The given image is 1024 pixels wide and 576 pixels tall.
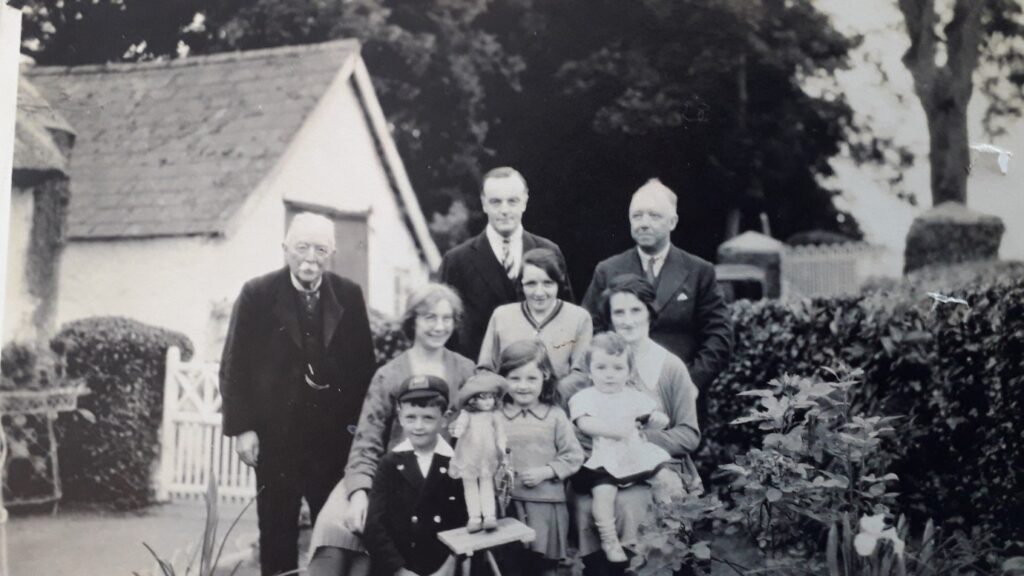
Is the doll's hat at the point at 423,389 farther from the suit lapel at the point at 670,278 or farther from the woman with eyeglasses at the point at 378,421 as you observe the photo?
the suit lapel at the point at 670,278

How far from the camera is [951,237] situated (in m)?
4.02

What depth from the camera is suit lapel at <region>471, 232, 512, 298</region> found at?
13.4ft

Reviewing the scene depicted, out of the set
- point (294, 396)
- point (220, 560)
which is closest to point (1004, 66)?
point (294, 396)

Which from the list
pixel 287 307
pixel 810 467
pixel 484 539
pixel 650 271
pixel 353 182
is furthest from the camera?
pixel 353 182

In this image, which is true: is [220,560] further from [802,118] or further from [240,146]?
[802,118]

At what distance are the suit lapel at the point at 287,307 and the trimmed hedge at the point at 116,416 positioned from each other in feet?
2.01

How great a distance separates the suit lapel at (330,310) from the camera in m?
4.13

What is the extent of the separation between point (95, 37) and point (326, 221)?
1.56 m

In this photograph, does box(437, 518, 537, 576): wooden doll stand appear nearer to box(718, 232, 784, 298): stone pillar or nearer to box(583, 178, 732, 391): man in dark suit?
box(583, 178, 732, 391): man in dark suit

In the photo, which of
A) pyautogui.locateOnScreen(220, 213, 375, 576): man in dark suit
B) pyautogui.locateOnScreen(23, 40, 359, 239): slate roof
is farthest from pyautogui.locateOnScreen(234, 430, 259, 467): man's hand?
pyautogui.locateOnScreen(23, 40, 359, 239): slate roof

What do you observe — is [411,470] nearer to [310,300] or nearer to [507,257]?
[310,300]

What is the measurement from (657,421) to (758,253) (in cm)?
95

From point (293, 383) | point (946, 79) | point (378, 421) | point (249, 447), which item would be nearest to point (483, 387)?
point (378, 421)

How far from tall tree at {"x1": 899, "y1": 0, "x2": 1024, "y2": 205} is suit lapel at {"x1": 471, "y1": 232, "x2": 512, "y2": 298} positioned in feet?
6.52
